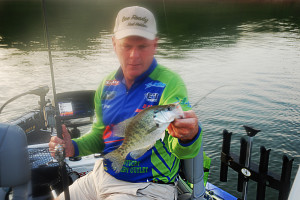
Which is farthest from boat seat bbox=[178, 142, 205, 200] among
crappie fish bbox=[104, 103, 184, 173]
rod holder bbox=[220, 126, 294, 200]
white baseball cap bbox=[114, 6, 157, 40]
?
white baseball cap bbox=[114, 6, 157, 40]

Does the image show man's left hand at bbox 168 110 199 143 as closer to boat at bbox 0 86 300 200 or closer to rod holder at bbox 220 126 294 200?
boat at bbox 0 86 300 200

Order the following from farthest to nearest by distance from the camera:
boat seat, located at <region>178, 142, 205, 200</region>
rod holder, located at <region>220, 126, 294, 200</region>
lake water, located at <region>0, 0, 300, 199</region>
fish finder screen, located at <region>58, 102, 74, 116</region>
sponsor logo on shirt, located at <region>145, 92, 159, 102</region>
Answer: lake water, located at <region>0, 0, 300, 199</region> < fish finder screen, located at <region>58, 102, 74, 116</region> < rod holder, located at <region>220, 126, 294, 200</region> < boat seat, located at <region>178, 142, 205, 200</region> < sponsor logo on shirt, located at <region>145, 92, 159, 102</region>

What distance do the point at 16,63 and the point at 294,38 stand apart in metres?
24.0

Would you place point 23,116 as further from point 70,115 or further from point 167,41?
point 167,41

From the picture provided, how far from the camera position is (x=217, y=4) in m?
68.2

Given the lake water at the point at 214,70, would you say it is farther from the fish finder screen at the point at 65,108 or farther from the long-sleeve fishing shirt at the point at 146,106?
the fish finder screen at the point at 65,108

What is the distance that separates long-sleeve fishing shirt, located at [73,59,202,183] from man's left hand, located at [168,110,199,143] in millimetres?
130

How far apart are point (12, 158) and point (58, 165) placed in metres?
1.29

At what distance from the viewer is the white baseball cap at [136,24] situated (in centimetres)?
223

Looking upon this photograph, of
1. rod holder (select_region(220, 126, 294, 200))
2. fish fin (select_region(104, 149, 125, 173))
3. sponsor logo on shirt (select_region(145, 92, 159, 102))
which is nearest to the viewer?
fish fin (select_region(104, 149, 125, 173))

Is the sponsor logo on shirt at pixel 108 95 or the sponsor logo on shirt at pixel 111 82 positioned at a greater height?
the sponsor logo on shirt at pixel 111 82

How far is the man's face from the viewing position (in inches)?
88.7

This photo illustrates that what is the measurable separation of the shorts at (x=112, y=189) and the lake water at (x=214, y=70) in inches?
77.6

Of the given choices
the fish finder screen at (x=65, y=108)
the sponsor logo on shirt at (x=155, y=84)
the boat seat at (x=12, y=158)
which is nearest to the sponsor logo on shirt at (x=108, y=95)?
the sponsor logo on shirt at (x=155, y=84)
